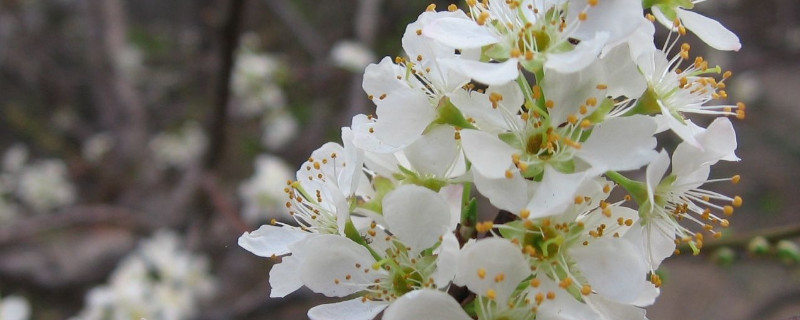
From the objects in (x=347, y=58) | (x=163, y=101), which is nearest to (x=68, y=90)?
(x=163, y=101)

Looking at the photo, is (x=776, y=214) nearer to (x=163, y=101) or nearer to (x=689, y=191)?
(x=163, y=101)

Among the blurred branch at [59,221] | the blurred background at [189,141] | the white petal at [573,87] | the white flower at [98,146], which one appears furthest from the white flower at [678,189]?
the white flower at [98,146]

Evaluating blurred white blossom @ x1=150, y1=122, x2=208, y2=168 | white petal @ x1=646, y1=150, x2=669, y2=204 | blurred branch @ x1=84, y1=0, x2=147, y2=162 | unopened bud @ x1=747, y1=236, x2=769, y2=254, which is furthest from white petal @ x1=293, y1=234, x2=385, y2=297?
blurred white blossom @ x1=150, y1=122, x2=208, y2=168

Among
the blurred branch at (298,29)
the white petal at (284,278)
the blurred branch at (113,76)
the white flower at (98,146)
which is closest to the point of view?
the white petal at (284,278)

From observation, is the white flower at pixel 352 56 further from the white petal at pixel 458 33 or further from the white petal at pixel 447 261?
the white petal at pixel 447 261

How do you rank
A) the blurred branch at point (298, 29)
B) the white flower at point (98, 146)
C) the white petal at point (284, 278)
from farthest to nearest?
the white flower at point (98, 146), the blurred branch at point (298, 29), the white petal at point (284, 278)

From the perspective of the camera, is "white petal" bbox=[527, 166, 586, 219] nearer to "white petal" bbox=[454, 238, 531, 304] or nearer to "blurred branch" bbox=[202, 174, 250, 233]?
"white petal" bbox=[454, 238, 531, 304]
